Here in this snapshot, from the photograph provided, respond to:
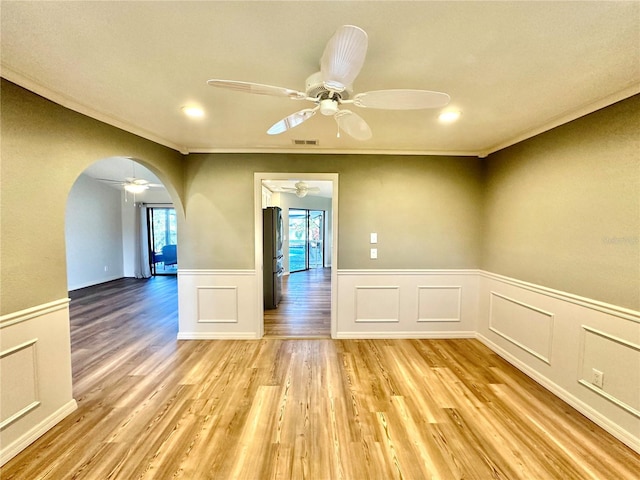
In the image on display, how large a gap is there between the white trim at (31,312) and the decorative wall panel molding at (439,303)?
354cm

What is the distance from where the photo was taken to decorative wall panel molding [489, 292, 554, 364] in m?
2.35

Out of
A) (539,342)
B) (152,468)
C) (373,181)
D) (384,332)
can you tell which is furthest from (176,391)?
(539,342)

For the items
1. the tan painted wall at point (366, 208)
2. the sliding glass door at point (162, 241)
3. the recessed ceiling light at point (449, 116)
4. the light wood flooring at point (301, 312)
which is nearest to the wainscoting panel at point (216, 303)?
the tan painted wall at point (366, 208)

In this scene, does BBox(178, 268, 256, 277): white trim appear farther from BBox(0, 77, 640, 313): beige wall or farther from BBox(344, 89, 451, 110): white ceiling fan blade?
BBox(344, 89, 451, 110): white ceiling fan blade

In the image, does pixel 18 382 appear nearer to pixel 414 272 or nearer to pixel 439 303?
pixel 414 272

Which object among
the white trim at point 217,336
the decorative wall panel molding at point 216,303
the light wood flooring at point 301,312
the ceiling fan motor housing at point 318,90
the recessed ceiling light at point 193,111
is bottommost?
the light wood flooring at point 301,312

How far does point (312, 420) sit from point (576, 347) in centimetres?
220

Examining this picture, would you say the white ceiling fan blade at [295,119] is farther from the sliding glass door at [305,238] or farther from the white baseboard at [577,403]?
the sliding glass door at [305,238]

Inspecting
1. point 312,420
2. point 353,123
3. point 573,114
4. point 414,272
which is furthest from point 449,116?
point 312,420

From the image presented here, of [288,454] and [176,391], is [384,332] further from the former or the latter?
[176,391]

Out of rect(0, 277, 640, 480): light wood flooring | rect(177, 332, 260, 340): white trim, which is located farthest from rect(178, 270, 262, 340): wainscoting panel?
rect(0, 277, 640, 480): light wood flooring

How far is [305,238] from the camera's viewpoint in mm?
8289

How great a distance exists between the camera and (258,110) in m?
2.09

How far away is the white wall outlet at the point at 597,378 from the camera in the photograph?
74.3 inches
